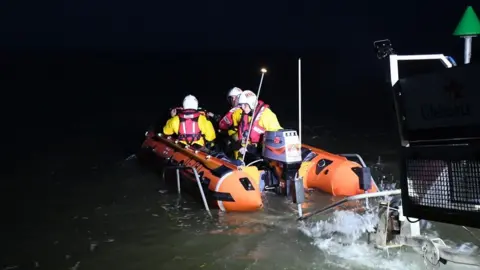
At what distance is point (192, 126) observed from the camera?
840 centimetres

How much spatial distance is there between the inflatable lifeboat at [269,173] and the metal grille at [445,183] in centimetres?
379

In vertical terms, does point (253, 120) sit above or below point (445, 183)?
above

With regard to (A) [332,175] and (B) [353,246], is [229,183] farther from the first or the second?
(B) [353,246]

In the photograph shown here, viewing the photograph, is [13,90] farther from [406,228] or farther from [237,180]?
[406,228]

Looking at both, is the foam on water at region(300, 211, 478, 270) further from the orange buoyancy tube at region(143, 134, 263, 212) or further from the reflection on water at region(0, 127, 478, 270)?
the orange buoyancy tube at region(143, 134, 263, 212)

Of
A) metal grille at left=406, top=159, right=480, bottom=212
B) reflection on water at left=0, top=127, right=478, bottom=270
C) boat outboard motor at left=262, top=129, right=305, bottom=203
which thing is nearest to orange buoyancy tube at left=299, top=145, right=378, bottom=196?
reflection on water at left=0, top=127, right=478, bottom=270

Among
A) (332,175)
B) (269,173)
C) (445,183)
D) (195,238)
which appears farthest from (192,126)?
(445,183)

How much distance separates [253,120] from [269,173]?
2.31 ft

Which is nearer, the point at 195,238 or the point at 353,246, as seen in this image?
the point at 353,246

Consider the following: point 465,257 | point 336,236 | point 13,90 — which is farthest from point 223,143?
point 13,90

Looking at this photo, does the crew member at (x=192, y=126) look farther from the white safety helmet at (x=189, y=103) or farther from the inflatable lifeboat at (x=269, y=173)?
the inflatable lifeboat at (x=269, y=173)

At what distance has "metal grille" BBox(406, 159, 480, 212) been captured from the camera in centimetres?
236

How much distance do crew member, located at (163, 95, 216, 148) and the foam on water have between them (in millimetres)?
2825

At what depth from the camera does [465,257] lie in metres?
3.22
